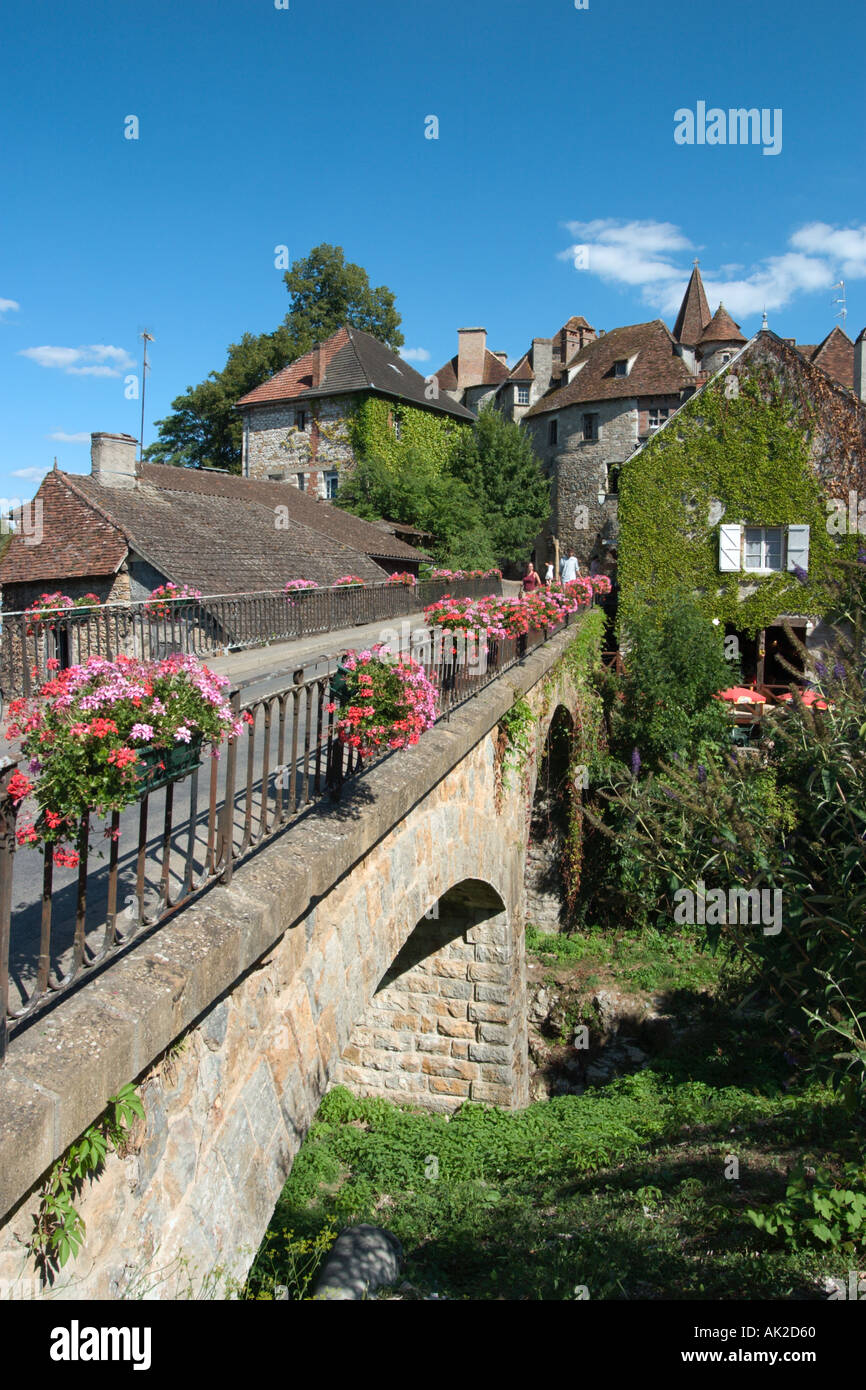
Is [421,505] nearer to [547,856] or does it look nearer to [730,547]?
[730,547]

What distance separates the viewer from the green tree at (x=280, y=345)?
149ft

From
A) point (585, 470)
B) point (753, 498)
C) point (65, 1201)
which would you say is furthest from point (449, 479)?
point (65, 1201)

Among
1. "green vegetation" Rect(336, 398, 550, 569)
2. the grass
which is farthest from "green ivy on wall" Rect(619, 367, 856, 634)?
the grass

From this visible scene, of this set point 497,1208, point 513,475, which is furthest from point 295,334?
point 497,1208

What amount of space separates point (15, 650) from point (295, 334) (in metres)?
41.6

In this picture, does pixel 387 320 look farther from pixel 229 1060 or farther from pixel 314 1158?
pixel 229 1060

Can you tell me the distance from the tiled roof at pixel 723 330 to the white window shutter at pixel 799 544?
1823 centimetres

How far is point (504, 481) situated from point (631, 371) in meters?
7.22

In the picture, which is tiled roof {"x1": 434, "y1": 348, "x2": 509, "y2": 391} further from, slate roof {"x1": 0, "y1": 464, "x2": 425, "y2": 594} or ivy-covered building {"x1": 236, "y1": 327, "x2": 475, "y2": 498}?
slate roof {"x1": 0, "y1": 464, "x2": 425, "y2": 594}

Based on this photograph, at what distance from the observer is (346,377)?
37250mm

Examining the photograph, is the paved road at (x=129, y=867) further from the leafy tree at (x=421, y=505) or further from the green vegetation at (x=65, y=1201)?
the leafy tree at (x=421, y=505)

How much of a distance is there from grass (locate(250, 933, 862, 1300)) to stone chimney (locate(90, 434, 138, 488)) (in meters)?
15.0

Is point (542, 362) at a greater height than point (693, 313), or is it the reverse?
point (693, 313)

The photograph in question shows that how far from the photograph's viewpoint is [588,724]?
17547mm
